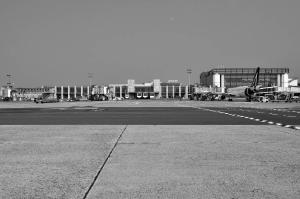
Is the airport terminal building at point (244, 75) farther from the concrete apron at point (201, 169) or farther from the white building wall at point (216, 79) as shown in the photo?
the concrete apron at point (201, 169)

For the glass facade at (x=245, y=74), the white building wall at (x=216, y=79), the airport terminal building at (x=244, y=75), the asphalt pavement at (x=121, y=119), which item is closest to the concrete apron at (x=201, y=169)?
the asphalt pavement at (x=121, y=119)

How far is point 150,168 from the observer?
6820 mm

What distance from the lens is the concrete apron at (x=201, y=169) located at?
17.2ft

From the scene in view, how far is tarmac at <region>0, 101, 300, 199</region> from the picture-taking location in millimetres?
5266

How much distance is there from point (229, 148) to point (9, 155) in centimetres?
508

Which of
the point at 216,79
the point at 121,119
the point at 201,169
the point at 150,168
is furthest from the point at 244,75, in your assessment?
the point at 150,168

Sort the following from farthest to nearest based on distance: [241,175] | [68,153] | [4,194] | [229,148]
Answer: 1. [229,148]
2. [68,153]
3. [241,175]
4. [4,194]

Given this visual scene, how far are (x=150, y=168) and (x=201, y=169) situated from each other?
0.91m

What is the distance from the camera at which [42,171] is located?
21.5 ft

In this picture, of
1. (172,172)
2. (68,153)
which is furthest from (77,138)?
(172,172)

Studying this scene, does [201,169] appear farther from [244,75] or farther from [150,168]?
[244,75]

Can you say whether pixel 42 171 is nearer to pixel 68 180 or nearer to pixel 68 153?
pixel 68 180

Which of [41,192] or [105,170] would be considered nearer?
[41,192]

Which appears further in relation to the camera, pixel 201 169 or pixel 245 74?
pixel 245 74
